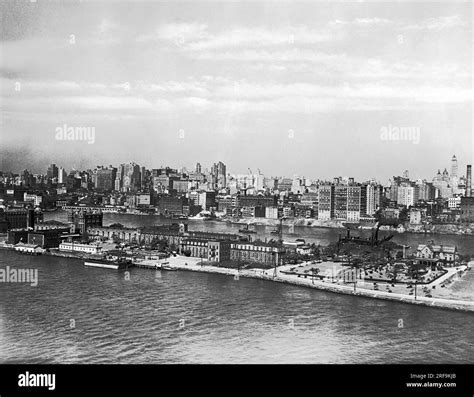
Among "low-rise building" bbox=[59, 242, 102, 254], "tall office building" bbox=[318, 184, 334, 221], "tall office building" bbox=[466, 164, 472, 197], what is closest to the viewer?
"low-rise building" bbox=[59, 242, 102, 254]

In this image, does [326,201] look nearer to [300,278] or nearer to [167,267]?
[167,267]

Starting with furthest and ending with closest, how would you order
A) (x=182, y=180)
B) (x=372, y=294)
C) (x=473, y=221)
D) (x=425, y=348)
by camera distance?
(x=473, y=221) → (x=182, y=180) → (x=372, y=294) → (x=425, y=348)

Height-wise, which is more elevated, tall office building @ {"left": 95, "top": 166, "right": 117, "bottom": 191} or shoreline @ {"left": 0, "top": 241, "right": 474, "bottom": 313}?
tall office building @ {"left": 95, "top": 166, "right": 117, "bottom": 191}

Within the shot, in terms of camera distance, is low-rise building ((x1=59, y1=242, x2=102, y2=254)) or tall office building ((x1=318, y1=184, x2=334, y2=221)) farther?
tall office building ((x1=318, y1=184, x2=334, y2=221))
